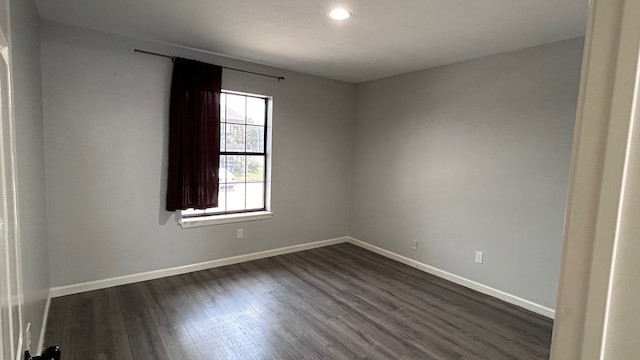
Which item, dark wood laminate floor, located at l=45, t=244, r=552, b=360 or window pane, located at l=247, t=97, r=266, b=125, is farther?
window pane, located at l=247, t=97, r=266, b=125

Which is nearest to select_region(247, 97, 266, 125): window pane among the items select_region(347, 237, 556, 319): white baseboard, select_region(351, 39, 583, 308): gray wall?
select_region(351, 39, 583, 308): gray wall

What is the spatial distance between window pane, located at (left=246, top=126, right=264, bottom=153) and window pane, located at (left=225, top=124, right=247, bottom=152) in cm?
8

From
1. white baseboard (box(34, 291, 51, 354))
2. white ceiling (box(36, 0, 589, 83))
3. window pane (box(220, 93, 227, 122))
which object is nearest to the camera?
white baseboard (box(34, 291, 51, 354))

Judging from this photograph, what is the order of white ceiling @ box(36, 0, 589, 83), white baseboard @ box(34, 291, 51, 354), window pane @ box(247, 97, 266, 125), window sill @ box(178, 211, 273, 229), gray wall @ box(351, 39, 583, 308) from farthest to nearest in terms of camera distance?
window pane @ box(247, 97, 266, 125) → window sill @ box(178, 211, 273, 229) → gray wall @ box(351, 39, 583, 308) → white ceiling @ box(36, 0, 589, 83) → white baseboard @ box(34, 291, 51, 354)

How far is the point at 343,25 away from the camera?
8.97ft

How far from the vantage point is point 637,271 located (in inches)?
13.7

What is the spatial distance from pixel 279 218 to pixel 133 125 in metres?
2.06

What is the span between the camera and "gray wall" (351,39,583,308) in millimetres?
2959

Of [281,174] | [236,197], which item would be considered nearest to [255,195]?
[236,197]

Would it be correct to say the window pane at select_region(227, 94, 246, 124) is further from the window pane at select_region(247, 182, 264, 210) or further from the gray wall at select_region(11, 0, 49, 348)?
the gray wall at select_region(11, 0, 49, 348)

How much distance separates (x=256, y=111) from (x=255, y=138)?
0.35 meters

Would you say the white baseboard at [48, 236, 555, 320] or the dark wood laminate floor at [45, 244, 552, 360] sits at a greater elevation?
the white baseboard at [48, 236, 555, 320]

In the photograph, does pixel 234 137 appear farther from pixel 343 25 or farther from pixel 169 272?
pixel 343 25

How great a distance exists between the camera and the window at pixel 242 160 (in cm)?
402
